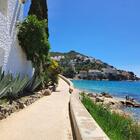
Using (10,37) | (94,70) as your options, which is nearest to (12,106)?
(10,37)

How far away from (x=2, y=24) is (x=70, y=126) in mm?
6469

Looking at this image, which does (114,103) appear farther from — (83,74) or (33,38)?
(83,74)

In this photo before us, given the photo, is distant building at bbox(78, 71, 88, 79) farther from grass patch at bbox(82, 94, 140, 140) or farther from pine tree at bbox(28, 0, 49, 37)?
grass patch at bbox(82, 94, 140, 140)

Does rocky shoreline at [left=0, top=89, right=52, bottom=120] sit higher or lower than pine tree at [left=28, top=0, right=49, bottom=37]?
lower

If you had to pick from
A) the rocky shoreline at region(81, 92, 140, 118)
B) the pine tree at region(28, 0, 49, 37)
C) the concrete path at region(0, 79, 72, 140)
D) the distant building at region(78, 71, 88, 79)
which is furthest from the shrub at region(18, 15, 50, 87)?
the distant building at region(78, 71, 88, 79)

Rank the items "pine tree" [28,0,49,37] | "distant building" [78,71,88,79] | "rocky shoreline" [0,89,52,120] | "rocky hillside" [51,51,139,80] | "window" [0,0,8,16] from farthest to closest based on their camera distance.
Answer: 1. "rocky hillside" [51,51,139,80]
2. "distant building" [78,71,88,79]
3. "pine tree" [28,0,49,37]
4. "window" [0,0,8,16]
5. "rocky shoreline" [0,89,52,120]

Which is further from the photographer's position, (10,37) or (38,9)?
(38,9)

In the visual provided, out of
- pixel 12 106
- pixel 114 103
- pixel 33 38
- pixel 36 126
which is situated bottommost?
pixel 114 103

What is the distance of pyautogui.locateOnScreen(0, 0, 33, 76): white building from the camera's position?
14.5m

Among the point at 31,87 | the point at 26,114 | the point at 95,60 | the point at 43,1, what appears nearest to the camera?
the point at 26,114

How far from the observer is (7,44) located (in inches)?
595

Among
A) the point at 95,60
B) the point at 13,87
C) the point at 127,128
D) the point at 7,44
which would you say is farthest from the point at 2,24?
the point at 95,60

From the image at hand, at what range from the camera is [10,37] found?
51.4ft

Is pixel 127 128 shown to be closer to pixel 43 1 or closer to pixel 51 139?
pixel 51 139
